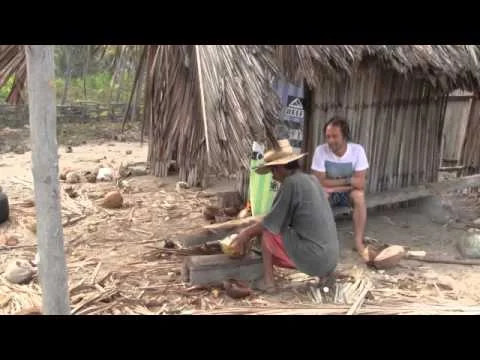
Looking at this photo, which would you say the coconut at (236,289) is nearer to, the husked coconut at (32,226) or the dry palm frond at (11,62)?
the dry palm frond at (11,62)

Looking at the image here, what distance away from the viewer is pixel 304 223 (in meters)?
4.44

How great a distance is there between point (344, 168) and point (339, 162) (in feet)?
0.28

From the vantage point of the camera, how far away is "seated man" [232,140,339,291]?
4.36 meters

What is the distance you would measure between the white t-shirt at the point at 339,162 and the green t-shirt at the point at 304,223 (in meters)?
1.30

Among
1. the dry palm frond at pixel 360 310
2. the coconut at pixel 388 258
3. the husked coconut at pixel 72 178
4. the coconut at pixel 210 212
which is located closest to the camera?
the dry palm frond at pixel 360 310

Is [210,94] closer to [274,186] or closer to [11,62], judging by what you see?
[11,62]

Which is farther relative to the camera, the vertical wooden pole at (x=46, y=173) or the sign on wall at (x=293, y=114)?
the sign on wall at (x=293, y=114)

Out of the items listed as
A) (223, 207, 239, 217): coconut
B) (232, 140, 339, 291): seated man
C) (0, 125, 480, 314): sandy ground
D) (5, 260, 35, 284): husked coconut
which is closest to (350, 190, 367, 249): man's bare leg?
(0, 125, 480, 314): sandy ground

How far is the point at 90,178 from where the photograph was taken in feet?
28.6

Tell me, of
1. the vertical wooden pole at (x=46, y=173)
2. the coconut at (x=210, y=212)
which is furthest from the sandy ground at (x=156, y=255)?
the vertical wooden pole at (x=46, y=173)

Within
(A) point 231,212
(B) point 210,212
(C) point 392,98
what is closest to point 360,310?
(A) point 231,212

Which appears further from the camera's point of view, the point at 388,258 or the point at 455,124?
the point at 455,124

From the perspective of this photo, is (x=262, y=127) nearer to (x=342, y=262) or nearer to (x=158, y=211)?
(x=342, y=262)

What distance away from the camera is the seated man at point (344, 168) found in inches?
221
